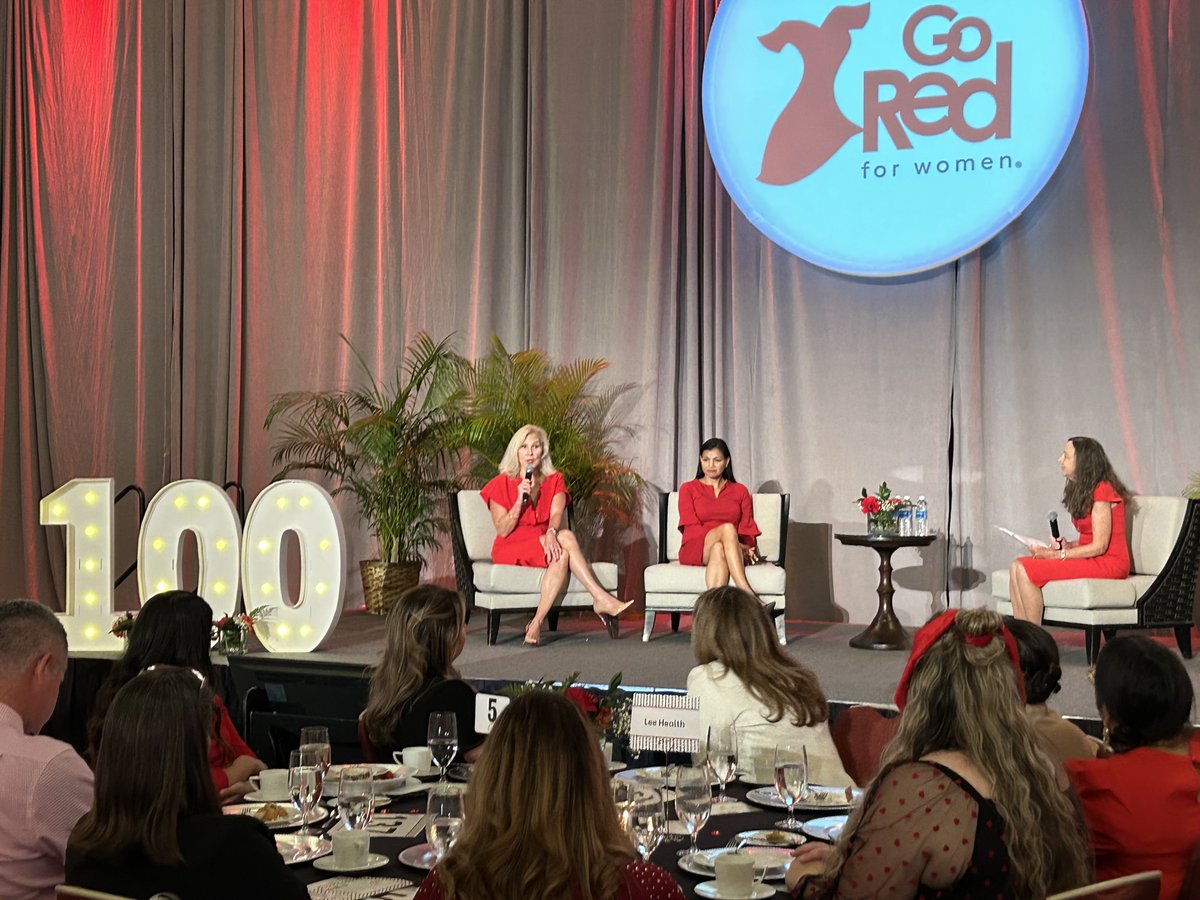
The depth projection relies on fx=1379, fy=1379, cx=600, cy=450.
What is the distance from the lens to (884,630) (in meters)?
6.86

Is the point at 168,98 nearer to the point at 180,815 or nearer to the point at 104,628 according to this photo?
the point at 104,628

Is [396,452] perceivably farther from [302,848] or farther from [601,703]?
[302,848]

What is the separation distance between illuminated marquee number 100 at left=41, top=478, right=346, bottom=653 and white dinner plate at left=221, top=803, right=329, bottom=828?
4.01 meters

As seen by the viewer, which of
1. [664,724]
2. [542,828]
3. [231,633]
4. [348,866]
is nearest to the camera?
[542,828]

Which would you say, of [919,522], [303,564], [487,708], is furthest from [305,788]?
[919,522]

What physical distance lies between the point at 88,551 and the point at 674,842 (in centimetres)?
513

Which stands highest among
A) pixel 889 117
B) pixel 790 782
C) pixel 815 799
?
pixel 889 117

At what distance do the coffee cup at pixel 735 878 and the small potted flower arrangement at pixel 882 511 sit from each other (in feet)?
16.1

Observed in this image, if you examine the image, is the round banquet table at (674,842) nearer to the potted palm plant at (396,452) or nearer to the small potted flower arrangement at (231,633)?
the small potted flower arrangement at (231,633)

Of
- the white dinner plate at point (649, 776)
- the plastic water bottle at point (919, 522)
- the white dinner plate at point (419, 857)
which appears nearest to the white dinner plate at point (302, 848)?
the white dinner plate at point (419, 857)

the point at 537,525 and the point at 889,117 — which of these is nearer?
the point at 537,525

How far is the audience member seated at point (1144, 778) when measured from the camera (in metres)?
2.44

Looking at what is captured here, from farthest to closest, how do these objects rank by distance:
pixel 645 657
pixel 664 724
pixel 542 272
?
pixel 542 272 → pixel 645 657 → pixel 664 724

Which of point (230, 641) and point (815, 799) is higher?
point (815, 799)
